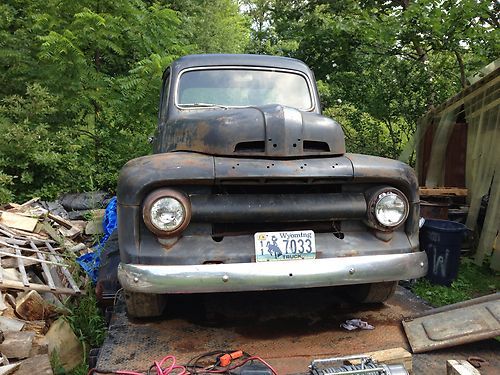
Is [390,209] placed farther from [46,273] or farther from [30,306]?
[46,273]

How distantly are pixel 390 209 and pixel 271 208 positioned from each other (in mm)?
813

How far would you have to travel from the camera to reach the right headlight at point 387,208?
9.46ft

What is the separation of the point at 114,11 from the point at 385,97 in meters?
5.70

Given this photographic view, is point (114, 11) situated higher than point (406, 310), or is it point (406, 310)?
point (114, 11)

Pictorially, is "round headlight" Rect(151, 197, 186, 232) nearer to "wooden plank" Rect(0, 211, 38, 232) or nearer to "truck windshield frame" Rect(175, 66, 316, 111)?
"truck windshield frame" Rect(175, 66, 316, 111)

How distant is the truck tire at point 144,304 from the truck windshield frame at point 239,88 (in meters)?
1.67

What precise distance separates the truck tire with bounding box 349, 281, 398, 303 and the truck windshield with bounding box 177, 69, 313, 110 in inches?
68.2

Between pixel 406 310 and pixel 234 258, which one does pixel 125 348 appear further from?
pixel 406 310

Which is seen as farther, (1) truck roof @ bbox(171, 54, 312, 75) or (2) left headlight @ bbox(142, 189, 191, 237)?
(1) truck roof @ bbox(171, 54, 312, 75)

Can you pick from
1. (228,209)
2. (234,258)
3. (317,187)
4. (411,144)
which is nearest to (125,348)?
(234,258)

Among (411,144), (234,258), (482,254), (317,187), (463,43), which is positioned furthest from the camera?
(411,144)

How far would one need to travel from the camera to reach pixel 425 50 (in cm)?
799

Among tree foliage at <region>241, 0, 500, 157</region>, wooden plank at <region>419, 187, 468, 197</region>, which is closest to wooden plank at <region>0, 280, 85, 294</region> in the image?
wooden plank at <region>419, 187, 468, 197</region>

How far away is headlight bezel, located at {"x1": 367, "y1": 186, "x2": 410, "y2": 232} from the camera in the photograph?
9.47 ft
